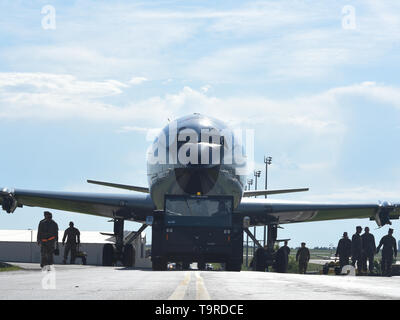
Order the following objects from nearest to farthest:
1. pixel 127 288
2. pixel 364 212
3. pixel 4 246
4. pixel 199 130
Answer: pixel 127 288
pixel 199 130
pixel 364 212
pixel 4 246

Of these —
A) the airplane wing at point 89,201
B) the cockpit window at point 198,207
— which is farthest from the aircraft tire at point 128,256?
the cockpit window at point 198,207

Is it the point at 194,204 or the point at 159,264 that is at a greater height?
the point at 194,204

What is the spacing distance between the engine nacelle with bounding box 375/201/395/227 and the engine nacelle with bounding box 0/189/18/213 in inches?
599

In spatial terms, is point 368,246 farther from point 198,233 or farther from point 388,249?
point 198,233

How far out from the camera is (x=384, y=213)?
1234 inches

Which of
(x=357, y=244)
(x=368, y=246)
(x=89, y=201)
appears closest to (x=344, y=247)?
(x=357, y=244)

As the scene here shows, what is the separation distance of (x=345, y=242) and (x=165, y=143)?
742cm

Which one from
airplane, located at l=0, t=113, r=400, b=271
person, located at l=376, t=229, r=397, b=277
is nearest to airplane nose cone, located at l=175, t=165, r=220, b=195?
airplane, located at l=0, t=113, r=400, b=271

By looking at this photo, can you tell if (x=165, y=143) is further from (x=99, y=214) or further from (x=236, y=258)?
(x=99, y=214)

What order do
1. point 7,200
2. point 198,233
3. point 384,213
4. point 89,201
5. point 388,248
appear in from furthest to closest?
point 384,213 → point 89,201 → point 7,200 → point 388,248 → point 198,233

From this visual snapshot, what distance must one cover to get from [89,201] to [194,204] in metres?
8.99

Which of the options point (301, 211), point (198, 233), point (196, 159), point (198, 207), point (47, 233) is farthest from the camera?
point (301, 211)
